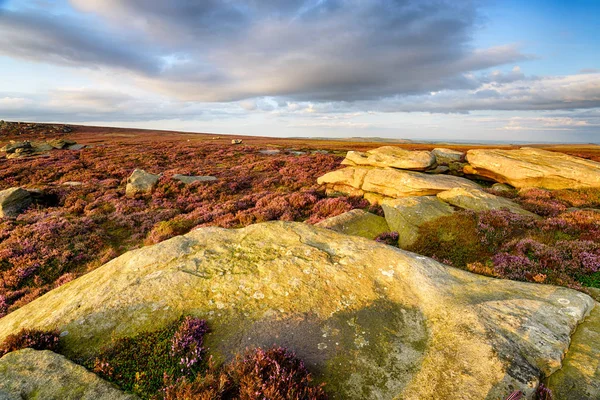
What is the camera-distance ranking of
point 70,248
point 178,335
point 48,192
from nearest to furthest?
point 178,335 → point 70,248 → point 48,192

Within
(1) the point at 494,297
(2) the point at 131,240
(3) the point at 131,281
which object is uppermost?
(3) the point at 131,281

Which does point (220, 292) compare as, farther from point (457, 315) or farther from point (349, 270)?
point (457, 315)

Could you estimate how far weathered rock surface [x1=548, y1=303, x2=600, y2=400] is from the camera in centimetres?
338

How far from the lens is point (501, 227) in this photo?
34.1 feet

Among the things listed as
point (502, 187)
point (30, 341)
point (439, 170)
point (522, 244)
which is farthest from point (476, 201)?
point (30, 341)

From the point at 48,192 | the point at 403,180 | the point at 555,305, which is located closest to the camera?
the point at 555,305

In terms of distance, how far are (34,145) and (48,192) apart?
48.1 m

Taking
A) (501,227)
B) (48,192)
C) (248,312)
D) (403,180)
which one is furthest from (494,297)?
(48,192)

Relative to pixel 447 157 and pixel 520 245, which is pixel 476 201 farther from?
pixel 447 157

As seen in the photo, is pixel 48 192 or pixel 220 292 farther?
pixel 48 192

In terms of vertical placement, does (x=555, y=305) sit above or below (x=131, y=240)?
above

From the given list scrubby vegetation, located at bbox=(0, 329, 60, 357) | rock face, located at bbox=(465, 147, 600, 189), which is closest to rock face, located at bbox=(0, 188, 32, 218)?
scrubby vegetation, located at bbox=(0, 329, 60, 357)

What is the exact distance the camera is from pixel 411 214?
39.5ft

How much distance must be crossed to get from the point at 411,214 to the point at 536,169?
12.4m
